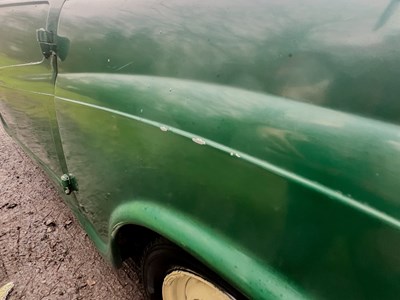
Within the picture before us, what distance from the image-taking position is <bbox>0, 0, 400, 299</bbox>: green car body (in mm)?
843

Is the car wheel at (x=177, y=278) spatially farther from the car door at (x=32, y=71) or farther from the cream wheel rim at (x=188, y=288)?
the car door at (x=32, y=71)

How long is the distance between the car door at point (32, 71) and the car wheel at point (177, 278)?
867mm

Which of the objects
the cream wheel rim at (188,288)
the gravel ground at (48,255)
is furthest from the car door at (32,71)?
the cream wheel rim at (188,288)

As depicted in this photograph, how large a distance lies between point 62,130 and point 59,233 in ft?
3.51

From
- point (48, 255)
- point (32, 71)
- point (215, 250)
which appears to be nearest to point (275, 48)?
point (215, 250)

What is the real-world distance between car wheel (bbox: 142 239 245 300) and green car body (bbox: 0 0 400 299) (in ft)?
0.48

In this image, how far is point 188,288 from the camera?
1506mm

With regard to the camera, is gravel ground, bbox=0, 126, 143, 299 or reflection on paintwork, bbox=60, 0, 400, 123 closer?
reflection on paintwork, bbox=60, 0, 400, 123

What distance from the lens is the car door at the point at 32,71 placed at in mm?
1921

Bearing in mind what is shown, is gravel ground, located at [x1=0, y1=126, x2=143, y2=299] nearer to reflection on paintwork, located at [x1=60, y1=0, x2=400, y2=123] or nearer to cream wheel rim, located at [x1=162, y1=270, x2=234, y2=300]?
cream wheel rim, located at [x1=162, y1=270, x2=234, y2=300]

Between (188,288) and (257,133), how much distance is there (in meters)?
0.79

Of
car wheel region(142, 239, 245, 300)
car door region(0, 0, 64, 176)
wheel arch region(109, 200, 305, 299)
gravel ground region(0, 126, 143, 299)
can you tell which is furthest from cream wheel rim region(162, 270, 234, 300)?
car door region(0, 0, 64, 176)

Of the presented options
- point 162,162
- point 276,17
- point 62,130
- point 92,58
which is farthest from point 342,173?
point 62,130

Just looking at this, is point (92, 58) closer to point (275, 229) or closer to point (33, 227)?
A: point (275, 229)
